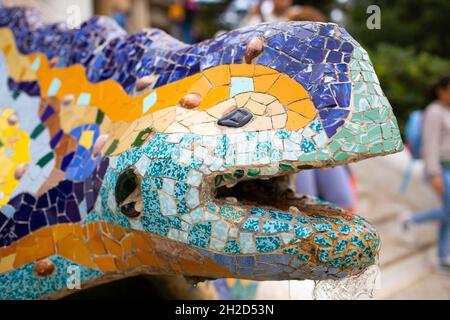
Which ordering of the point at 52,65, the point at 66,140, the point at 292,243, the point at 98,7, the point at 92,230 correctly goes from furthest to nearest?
the point at 98,7, the point at 52,65, the point at 66,140, the point at 92,230, the point at 292,243

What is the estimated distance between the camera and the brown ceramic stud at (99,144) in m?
1.95

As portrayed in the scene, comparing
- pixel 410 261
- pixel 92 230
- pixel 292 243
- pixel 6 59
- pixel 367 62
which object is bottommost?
pixel 410 261

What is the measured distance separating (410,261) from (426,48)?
798cm

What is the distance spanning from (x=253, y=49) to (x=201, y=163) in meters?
0.41

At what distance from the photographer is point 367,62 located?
1.63 metres

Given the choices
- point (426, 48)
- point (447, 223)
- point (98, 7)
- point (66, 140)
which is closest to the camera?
point (66, 140)

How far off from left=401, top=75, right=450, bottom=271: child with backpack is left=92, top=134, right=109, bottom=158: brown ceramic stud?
10.9 feet

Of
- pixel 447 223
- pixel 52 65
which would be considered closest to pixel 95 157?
pixel 52 65

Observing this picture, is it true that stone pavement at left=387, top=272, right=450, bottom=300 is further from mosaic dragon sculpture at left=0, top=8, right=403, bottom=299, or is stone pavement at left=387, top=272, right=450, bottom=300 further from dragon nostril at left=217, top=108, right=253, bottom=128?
dragon nostril at left=217, top=108, right=253, bottom=128

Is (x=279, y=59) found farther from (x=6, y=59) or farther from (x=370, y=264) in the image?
(x=6, y=59)

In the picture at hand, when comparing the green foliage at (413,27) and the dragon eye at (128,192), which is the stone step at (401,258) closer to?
the dragon eye at (128,192)

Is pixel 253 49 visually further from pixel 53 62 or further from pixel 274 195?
pixel 53 62

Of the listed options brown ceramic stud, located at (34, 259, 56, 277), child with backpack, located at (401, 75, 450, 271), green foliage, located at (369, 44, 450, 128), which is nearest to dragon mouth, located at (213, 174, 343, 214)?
brown ceramic stud, located at (34, 259, 56, 277)

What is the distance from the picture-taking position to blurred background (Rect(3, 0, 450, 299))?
3.93 meters
